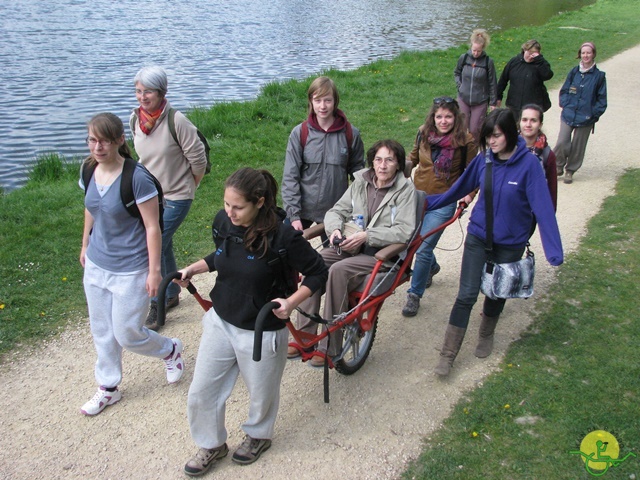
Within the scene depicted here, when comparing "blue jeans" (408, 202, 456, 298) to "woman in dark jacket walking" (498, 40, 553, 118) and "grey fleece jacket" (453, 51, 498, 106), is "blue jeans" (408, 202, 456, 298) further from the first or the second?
"woman in dark jacket walking" (498, 40, 553, 118)

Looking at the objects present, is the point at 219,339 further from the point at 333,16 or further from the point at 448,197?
the point at 333,16

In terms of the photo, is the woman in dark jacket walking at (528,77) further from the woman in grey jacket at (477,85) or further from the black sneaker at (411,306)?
the black sneaker at (411,306)

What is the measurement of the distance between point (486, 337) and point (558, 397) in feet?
2.50

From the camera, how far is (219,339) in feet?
11.8

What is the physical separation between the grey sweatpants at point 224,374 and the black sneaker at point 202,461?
6 cm

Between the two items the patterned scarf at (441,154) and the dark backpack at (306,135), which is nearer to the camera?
the dark backpack at (306,135)

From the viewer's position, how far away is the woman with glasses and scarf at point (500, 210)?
432 cm

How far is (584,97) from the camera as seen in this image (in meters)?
8.70

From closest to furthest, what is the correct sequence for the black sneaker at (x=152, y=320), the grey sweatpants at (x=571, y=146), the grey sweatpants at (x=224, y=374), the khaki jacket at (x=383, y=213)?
the grey sweatpants at (x=224, y=374), the khaki jacket at (x=383, y=213), the black sneaker at (x=152, y=320), the grey sweatpants at (x=571, y=146)

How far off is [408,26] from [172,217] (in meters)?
24.8

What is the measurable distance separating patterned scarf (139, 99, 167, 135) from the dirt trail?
5.36 feet

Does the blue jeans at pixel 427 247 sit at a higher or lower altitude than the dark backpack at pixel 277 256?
lower

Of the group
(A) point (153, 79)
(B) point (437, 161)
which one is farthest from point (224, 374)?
(B) point (437, 161)

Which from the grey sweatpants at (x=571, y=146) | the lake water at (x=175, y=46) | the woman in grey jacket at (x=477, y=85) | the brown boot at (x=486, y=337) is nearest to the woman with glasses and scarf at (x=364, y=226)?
the brown boot at (x=486, y=337)
